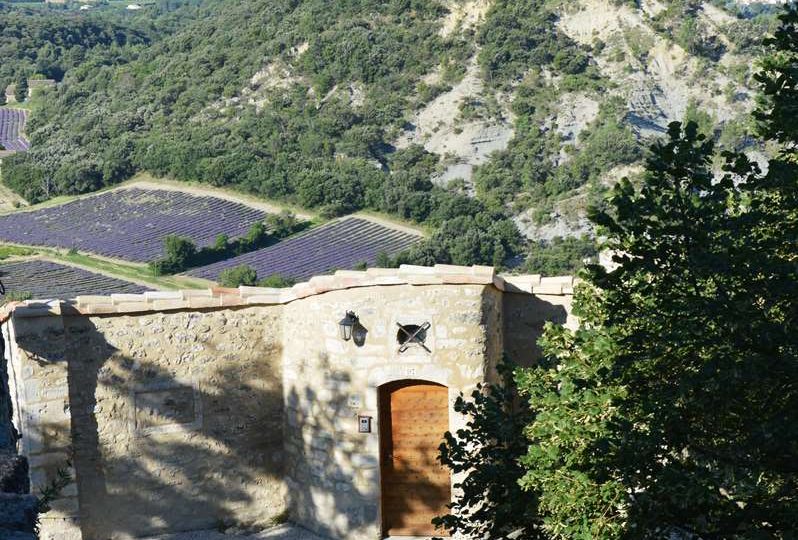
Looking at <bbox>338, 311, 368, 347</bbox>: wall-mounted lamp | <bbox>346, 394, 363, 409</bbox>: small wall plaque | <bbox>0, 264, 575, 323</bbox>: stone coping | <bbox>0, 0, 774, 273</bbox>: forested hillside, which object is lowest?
<bbox>346, 394, 363, 409</bbox>: small wall plaque

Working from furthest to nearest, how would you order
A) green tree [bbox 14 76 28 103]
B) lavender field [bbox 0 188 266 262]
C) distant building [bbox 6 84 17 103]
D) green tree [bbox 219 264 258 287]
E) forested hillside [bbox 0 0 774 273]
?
distant building [bbox 6 84 17 103] < green tree [bbox 14 76 28 103] < forested hillside [bbox 0 0 774 273] < lavender field [bbox 0 188 266 262] < green tree [bbox 219 264 258 287]

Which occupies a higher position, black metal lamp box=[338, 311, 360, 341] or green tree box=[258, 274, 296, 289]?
black metal lamp box=[338, 311, 360, 341]

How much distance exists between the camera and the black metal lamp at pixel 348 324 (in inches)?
431

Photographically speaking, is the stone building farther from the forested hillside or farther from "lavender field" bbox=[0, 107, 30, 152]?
"lavender field" bbox=[0, 107, 30, 152]

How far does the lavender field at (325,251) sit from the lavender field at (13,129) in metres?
24.4

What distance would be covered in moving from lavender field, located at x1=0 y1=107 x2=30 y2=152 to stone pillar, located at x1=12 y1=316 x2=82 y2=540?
5856 cm

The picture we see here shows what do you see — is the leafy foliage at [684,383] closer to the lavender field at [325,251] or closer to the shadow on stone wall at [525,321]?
the shadow on stone wall at [525,321]

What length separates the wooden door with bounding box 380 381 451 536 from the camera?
11.2 meters

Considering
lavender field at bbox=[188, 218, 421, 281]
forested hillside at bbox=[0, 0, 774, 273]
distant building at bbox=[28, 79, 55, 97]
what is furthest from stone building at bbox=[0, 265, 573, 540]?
distant building at bbox=[28, 79, 55, 97]

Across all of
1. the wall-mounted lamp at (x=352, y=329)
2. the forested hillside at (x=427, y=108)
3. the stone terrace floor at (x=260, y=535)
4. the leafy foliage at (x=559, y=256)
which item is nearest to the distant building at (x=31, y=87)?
the forested hillside at (x=427, y=108)

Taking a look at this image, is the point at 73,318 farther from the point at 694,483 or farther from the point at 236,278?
the point at 236,278

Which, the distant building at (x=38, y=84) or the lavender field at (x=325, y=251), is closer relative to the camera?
the lavender field at (x=325, y=251)

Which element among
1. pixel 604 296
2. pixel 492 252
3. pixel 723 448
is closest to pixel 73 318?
pixel 604 296

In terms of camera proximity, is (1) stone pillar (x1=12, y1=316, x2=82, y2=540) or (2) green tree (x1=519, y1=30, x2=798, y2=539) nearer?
(2) green tree (x1=519, y1=30, x2=798, y2=539)
